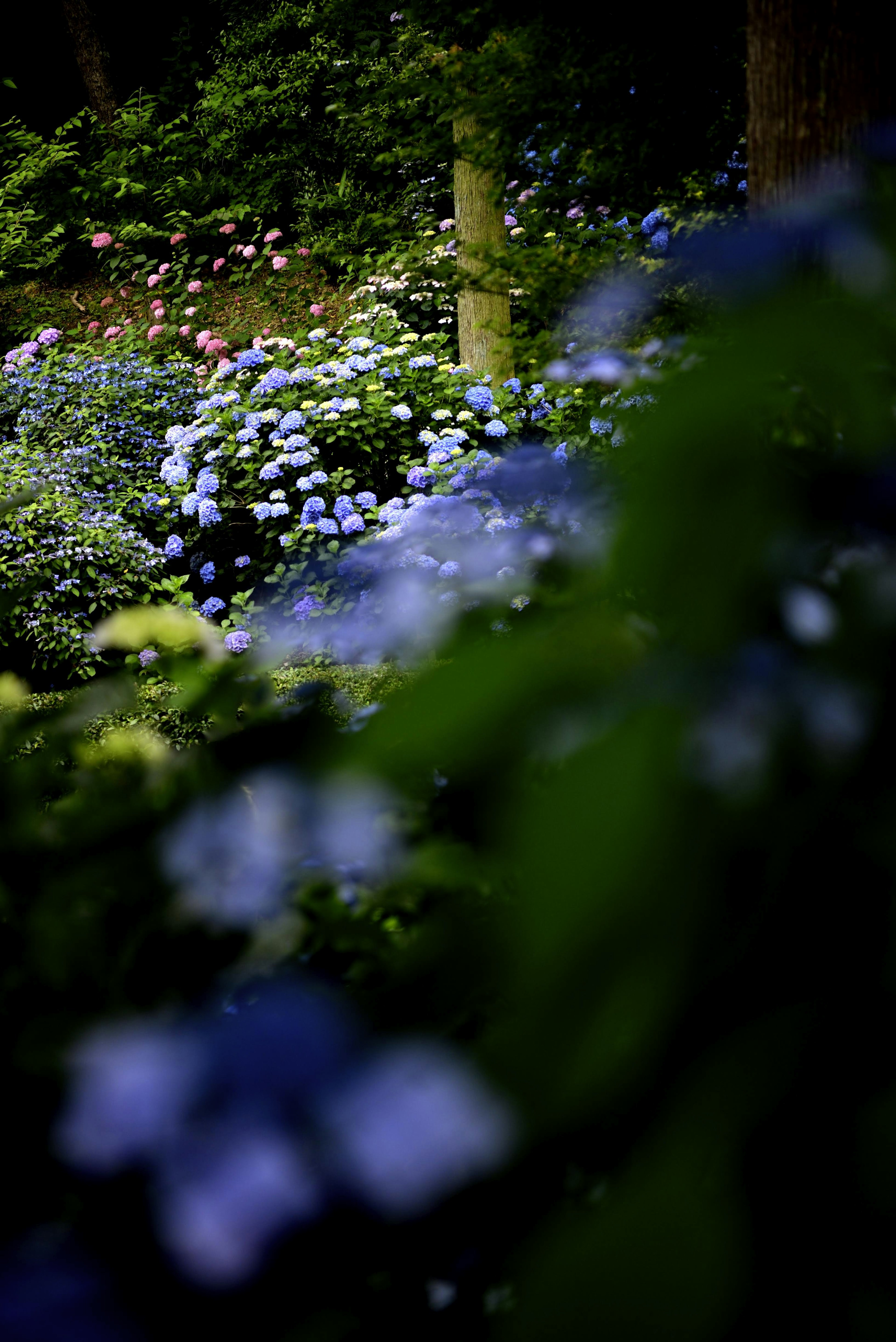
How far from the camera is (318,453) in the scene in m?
5.03

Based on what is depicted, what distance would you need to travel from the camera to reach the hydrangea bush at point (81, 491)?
4.54 metres

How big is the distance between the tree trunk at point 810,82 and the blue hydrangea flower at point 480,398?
298cm

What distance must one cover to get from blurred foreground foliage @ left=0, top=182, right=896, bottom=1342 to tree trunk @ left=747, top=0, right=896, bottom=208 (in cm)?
170

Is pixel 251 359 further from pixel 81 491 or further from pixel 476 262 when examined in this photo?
pixel 476 262

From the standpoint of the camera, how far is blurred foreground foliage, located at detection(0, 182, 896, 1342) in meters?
0.39

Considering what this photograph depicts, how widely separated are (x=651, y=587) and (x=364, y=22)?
10097 millimetres

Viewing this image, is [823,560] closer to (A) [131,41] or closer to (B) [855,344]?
(B) [855,344]

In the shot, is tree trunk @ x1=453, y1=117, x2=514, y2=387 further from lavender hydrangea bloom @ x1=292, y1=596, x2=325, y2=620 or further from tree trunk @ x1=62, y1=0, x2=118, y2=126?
tree trunk @ x1=62, y1=0, x2=118, y2=126

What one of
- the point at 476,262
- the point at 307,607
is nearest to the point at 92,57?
the point at 476,262

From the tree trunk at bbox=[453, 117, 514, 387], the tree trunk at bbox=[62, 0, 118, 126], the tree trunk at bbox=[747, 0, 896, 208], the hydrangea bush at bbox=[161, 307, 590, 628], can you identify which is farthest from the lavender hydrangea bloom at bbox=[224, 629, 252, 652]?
the tree trunk at bbox=[62, 0, 118, 126]

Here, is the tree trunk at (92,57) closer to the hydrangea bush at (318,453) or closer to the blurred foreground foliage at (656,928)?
the hydrangea bush at (318,453)

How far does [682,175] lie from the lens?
3209mm

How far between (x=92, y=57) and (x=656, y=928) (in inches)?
561

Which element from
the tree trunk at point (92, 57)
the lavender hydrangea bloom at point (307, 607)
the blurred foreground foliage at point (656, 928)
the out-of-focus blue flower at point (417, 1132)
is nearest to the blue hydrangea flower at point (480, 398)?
the lavender hydrangea bloom at point (307, 607)
